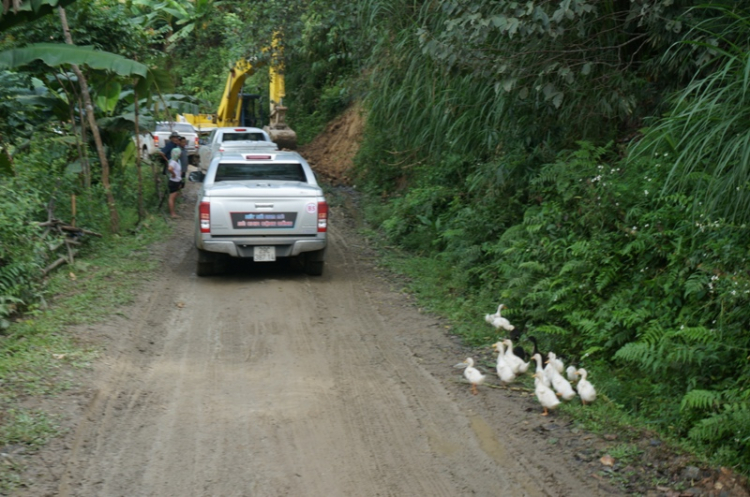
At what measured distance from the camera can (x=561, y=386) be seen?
22.7 feet

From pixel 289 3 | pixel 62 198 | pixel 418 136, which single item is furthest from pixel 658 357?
pixel 289 3

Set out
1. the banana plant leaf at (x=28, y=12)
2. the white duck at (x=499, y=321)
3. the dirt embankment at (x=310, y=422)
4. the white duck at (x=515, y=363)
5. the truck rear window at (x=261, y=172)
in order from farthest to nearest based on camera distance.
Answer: the truck rear window at (x=261, y=172) < the banana plant leaf at (x=28, y=12) < the white duck at (x=499, y=321) < the white duck at (x=515, y=363) < the dirt embankment at (x=310, y=422)

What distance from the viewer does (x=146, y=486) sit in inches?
208

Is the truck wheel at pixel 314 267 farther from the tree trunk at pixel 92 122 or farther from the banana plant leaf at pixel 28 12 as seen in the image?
the banana plant leaf at pixel 28 12

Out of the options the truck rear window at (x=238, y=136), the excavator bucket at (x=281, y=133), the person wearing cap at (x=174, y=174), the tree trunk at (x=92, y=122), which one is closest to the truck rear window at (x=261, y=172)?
the tree trunk at (x=92, y=122)

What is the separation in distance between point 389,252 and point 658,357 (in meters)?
7.96

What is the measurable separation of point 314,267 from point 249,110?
21915 mm

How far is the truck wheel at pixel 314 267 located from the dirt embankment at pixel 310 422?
6.25ft

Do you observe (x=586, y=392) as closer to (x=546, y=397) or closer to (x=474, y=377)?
(x=546, y=397)

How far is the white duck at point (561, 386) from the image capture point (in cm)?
688

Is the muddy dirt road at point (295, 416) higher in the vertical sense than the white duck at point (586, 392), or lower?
lower

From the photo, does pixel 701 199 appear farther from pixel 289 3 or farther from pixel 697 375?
pixel 289 3

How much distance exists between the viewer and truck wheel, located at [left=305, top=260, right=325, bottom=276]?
39.7ft

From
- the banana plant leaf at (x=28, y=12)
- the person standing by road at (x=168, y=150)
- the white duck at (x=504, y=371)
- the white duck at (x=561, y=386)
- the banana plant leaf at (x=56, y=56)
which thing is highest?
the banana plant leaf at (x=28, y=12)
